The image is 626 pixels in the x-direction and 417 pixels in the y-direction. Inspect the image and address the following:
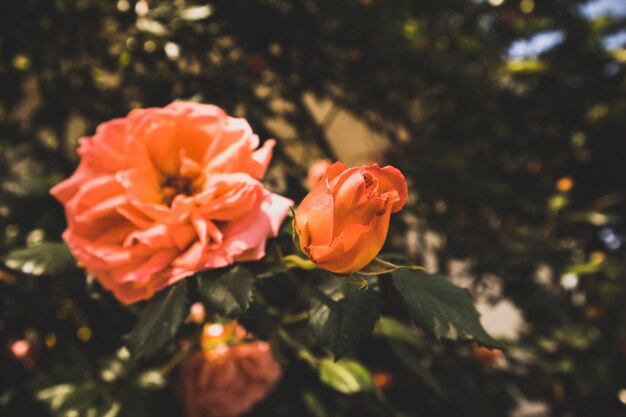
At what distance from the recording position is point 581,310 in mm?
1234

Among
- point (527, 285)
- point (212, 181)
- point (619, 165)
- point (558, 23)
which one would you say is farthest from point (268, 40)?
point (619, 165)

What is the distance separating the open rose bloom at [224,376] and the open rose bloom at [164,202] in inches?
8.9

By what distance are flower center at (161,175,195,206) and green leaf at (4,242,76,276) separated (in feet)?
0.38

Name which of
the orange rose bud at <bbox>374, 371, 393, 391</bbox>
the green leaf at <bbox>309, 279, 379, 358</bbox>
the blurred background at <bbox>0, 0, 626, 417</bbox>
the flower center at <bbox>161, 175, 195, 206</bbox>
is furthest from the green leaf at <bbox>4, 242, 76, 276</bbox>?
the orange rose bud at <bbox>374, 371, 393, 391</bbox>

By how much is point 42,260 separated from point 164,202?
0.43 feet

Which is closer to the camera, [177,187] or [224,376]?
[177,187]

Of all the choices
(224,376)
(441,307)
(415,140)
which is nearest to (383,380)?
(224,376)

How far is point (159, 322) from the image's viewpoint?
318 mm

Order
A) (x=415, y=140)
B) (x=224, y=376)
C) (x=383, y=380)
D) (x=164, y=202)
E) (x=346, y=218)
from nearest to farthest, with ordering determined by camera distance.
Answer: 1. (x=346, y=218)
2. (x=164, y=202)
3. (x=224, y=376)
4. (x=383, y=380)
5. (x=415, y=140)

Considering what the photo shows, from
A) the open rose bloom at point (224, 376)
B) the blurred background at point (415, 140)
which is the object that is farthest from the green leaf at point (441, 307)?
the open rose bloom at point (224, 376)

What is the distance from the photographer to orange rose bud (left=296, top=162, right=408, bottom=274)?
0.25 metres

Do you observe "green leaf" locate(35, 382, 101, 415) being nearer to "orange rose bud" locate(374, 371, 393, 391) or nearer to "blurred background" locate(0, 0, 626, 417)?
"blurred background" locate(0, 0, 626, 417)

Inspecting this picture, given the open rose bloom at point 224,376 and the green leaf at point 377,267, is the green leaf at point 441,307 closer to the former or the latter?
the green leaf at point 377,267

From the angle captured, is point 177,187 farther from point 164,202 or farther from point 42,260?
point 42,260
